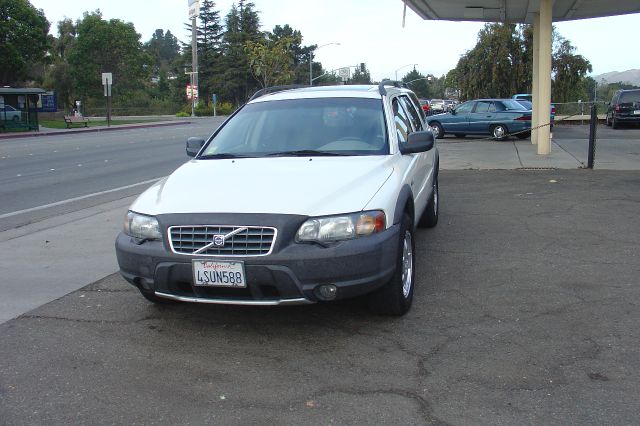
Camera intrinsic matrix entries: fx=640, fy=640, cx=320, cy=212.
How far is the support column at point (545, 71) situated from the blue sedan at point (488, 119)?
4.24 meters

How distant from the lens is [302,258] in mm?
3979

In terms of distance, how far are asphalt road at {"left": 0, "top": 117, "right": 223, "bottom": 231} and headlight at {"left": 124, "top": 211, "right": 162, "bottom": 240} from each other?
16.4ft

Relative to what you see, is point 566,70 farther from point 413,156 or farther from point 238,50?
point 238,50

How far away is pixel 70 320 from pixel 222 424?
2.15m

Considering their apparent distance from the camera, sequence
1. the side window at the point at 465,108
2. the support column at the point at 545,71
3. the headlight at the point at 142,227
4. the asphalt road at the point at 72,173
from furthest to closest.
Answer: the side window at the point at 465,108, the support column at the point at 545,71, the asphalt road at the point at 72,173, the headlight at the point at 142,227

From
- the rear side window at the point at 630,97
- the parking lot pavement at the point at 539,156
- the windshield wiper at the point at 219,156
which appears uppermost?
the rear side window at the point at 630,97

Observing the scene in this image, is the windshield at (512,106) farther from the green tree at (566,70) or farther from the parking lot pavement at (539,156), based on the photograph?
the green tree at (566,70)

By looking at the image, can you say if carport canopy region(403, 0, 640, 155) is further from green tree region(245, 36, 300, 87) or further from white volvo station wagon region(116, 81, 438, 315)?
green tree region(245, 36, 300, 87)

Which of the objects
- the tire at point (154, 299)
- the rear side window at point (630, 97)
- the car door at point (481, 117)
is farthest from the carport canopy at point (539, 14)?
the tire at point (154, 299)

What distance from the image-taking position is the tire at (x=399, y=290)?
4.51m

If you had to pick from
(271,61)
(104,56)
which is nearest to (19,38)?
(104,56)

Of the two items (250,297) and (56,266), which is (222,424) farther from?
(56,266)

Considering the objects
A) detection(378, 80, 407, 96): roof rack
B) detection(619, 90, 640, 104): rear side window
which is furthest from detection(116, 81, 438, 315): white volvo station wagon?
detection(619, 90, 640, 104): rear side window

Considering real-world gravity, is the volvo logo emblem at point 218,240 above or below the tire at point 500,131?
below
